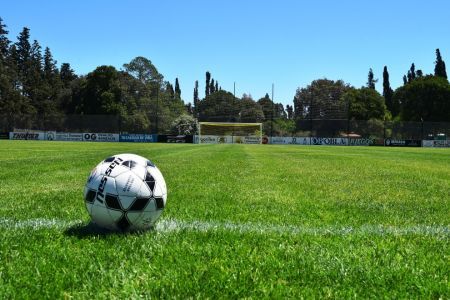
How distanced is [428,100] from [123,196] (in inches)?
3290

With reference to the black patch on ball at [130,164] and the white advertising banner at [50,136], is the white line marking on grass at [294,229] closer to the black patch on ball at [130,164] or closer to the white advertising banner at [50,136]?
the black patch on ball at [130,164]

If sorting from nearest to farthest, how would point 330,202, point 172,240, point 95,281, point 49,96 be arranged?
point 95,281
point 172,240
point 330,202
point 49,96

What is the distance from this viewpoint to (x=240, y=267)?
10.4ft

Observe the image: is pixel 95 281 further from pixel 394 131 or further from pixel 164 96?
pixel 164 96

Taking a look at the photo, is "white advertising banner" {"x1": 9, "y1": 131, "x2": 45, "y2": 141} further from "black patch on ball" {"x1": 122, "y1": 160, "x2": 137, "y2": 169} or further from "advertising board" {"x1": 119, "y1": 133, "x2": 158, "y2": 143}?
"black patch on ball" {"x1": 122, "y1": 160, "x2": 137, "y2": 169}

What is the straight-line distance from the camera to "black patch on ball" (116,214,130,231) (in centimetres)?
402

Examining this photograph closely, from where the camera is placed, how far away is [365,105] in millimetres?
86500

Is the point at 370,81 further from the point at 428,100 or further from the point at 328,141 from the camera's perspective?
the point at 328,141

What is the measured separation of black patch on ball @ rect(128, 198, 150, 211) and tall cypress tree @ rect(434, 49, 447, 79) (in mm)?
101366

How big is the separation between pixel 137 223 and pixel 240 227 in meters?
1.04

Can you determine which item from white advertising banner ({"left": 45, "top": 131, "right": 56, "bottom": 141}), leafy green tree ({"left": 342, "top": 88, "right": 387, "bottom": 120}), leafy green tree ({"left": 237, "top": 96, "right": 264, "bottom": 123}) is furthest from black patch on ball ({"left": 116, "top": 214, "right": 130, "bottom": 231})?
leafy green tree ({"left": 237, "top": 96, "right": 264, "bottom": 123})

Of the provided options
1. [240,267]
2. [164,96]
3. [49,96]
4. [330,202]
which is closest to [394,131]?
[164,96]

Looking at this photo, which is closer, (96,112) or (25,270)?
(25,270)

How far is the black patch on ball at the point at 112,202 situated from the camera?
398 cm
